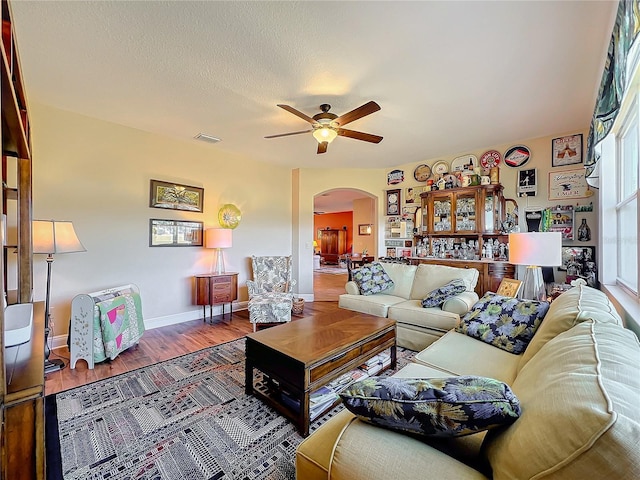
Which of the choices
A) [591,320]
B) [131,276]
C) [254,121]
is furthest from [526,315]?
[131,276]

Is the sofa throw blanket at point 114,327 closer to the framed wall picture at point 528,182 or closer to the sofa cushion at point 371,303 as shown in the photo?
the sofa cushion at point 371,303

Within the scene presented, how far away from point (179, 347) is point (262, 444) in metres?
1.90

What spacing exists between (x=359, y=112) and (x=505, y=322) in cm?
210

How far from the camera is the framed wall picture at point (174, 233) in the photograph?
3.86 meters

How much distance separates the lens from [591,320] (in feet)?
4.16

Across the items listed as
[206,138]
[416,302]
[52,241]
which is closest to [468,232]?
[416,302]

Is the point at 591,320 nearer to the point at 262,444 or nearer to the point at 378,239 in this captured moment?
the point at 262,444

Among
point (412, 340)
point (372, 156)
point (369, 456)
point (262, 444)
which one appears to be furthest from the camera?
point (372, 156)

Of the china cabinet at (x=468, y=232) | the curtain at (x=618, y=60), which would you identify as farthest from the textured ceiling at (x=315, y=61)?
the china cabinet at (x=468, y=232)

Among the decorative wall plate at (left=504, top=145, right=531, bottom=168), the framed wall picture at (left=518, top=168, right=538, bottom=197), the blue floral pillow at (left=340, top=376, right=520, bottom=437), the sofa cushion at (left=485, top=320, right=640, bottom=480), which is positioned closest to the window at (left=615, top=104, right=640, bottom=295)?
the framed wall picture at (left=518, top=168, right=538, bottom=197)

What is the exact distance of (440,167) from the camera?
494 centimetres

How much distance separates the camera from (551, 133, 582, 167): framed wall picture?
147 inches

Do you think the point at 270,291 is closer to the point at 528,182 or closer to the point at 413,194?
the point at 413,194

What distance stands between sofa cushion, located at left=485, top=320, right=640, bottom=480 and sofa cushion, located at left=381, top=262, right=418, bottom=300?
2791 millimetres
